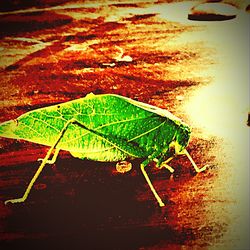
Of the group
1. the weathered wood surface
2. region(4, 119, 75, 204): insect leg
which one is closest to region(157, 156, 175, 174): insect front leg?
the weathered wood surface

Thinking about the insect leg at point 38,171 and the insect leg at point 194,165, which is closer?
the insect leg at point 38,171

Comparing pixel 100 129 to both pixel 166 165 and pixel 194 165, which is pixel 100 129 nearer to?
pixel 166 165

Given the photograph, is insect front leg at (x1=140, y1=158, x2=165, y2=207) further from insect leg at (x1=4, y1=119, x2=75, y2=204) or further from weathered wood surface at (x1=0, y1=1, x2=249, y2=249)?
insect leg at (x1=4, y1=119, x2=75, y2=204)

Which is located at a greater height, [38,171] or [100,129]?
[100,129]

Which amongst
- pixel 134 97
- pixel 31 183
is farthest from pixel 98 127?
pixel 31 183

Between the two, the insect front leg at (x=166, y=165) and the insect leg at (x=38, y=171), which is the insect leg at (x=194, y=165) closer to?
the insect front leg at (x=166, y=165)

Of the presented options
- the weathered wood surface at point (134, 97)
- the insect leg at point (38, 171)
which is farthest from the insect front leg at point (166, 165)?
the insect leg at point (38, 171)
